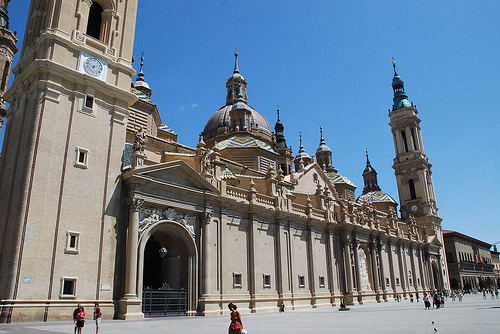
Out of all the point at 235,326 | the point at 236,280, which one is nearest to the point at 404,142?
the point at 236,280

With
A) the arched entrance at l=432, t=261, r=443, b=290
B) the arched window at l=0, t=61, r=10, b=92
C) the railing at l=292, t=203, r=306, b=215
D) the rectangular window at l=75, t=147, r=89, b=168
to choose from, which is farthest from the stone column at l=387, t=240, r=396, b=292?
the arched window at l=0, t=61, r=10, b=92

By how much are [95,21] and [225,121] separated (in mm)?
34766

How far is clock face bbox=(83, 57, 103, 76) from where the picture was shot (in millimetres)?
24453

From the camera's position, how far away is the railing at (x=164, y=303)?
23312 mm

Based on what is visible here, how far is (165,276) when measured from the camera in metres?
27.7

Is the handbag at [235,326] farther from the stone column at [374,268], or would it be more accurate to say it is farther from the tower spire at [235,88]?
→ the tower spire at [235,88]

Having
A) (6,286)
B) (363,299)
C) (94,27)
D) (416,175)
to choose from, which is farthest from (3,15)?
(416,175)

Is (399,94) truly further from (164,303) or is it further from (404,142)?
(164,303)

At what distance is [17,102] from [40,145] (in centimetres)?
531

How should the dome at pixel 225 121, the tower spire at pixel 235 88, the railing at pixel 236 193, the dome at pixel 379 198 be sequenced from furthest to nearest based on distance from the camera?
the dome at pixel 379 198
the tower spire at pixel 235 88
the dome at pixel 225 121
the railing at pixel 236 193

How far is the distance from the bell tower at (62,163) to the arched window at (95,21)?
19 cm

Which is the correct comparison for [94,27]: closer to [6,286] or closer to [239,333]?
[6,286]

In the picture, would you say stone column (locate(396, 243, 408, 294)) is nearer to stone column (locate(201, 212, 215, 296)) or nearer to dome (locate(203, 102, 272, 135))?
dome (locate(203, 102, 272, 135))

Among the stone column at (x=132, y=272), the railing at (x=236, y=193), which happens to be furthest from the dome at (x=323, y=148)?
the stone column at (x=132, y=272)
